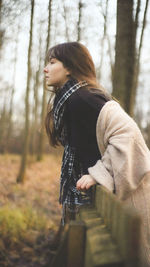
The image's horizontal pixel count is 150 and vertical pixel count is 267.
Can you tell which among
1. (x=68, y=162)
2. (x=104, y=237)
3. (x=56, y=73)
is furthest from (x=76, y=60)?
(x=104, y=237)

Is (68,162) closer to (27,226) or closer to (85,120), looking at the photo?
(85,120)

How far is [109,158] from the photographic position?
142cm

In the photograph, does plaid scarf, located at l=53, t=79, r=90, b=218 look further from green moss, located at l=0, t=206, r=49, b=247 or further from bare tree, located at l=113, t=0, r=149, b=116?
green moss, located at l=0, t=206, r=49, b=247

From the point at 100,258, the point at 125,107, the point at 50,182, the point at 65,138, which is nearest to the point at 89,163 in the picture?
the point at 65,138

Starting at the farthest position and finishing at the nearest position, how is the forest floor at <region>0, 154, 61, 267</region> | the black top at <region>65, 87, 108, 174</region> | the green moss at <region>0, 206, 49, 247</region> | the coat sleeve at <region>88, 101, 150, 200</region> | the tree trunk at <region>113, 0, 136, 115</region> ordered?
the green moss at <region>0, 206, 49, 247</region>, the forest floor at <region>0, 154, 61, 267</region>, the tree trunk at <region>113, 0, 136, 115</region>, the black top at <region>65, 87, 108, 174</region>, the coat sleeve at <region>88, 101, 150, 200</region>

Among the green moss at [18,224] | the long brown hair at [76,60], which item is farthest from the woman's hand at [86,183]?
the green moss at [18,224]

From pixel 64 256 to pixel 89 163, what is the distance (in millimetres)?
632

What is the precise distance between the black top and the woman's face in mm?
260

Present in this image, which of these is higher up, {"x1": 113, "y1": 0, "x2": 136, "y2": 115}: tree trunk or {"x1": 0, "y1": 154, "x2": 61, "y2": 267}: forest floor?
{"x1": 113, "y1": 0, "x2": 136, "y2": 115}: tree trunk

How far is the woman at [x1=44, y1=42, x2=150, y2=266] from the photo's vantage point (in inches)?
54.1

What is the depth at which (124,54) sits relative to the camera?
3.55 metres

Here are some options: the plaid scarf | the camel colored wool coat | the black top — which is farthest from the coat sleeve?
the plaid scarf

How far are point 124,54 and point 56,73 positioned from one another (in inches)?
77.3

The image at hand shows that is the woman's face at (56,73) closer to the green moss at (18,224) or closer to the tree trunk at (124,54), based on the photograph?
the tree trunk at (124,54)
